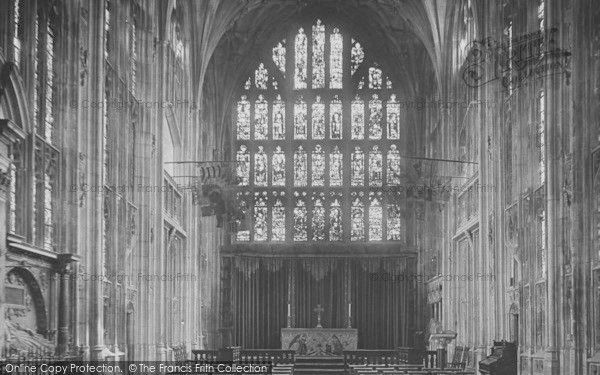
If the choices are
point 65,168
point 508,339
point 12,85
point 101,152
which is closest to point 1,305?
point 12,85

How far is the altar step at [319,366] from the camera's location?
4231 centimetres

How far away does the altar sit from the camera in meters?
49.1

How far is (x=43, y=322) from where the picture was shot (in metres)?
23.6

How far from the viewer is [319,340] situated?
49.3 m

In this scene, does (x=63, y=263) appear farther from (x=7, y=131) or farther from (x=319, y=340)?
(x=319, y=340)

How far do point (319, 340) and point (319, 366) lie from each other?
4.41 m

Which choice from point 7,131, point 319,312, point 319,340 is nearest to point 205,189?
point 319,312

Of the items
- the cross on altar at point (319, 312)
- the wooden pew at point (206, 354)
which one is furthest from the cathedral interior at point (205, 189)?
the wooden pew at point (206, 354)

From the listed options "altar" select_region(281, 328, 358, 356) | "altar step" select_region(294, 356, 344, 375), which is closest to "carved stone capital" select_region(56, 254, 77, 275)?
"altar step" select_region(294, 356, 344, 375)

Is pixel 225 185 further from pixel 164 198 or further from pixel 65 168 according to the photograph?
pixel 65 168

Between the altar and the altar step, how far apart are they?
1.82 meters

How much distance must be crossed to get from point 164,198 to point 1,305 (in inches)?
844

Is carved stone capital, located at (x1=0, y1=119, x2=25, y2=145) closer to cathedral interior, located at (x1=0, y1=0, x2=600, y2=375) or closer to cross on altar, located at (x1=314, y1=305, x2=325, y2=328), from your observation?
cathedral interior, located at (x1=0, y1=0, x2=600, y2=375)

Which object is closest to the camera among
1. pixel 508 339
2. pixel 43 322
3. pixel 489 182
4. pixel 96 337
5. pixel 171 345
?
pixel 43 322
